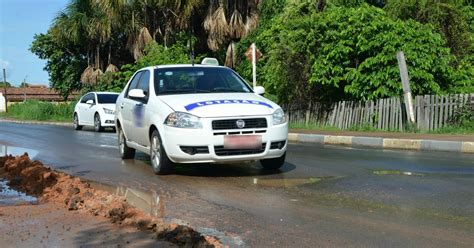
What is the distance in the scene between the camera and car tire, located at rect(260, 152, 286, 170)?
8.48 meters

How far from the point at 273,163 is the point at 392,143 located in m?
5.21

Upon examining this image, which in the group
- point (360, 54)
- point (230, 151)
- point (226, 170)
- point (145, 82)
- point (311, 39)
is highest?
point (311, 39)

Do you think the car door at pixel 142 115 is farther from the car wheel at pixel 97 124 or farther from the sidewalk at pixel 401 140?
the car wheel at pixel 97 124

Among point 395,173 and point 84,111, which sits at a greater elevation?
point 84,111

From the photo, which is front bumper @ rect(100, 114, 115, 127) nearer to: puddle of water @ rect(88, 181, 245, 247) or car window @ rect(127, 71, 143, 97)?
car window @ rect(127, 71, 143, 97)

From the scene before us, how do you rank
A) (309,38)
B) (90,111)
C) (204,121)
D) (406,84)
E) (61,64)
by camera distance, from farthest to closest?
(61,64) < (90,111) < (309,38) < (406,84) < (204,121)

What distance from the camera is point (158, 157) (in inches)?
323

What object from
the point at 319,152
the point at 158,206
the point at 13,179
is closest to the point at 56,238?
the point at 158,206

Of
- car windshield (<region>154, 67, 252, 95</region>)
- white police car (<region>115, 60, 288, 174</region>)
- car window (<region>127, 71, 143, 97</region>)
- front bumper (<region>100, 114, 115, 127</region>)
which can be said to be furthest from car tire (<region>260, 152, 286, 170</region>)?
front bumper (<region>100, 114, 115, 127</region>)

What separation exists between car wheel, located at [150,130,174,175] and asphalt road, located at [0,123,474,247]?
0.42 ft

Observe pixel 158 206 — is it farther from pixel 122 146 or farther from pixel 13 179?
pixel 122 146

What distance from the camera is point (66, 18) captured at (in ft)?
104

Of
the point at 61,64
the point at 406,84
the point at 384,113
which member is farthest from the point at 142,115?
the point at 61,64

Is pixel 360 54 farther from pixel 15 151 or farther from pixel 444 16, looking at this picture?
pixel 15 151
